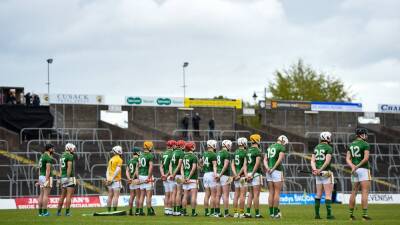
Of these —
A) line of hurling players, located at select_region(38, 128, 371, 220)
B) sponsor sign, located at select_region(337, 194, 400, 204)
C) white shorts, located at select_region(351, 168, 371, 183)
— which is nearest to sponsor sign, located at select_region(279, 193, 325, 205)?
sponsor sign, located at select_region(337, 194, 400, 204)

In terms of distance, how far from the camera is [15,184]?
47156 millimetres

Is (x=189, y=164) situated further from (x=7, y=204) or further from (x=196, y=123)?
(x=196, y=123)

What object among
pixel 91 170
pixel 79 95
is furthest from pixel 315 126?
pixel 91 170

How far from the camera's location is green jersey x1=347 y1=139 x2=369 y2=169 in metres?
25.8

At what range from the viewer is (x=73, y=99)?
64.4 meters

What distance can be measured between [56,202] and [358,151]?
2117cm

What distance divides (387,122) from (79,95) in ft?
96.1

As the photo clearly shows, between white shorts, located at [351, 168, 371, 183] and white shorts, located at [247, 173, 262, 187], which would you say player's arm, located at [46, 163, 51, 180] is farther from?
white shorts, located at [351, 168, 371, 183]

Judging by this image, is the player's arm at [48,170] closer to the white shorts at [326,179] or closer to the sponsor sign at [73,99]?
the white shorts at [326,179]

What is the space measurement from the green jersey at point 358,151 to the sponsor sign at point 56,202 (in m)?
20.5

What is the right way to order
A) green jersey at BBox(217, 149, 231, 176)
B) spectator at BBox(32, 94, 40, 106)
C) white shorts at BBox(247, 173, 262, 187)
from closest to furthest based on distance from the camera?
1. white shorts at BBox(247, 173, 262, 187)
2. green jersey at BBox(217, 149, 231, 176)
3. spectator at BBox(32, 94, 40, 106)

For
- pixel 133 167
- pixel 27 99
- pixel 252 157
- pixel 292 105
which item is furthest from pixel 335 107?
pixel 252 157

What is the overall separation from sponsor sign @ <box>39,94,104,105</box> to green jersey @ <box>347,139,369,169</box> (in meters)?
38.8

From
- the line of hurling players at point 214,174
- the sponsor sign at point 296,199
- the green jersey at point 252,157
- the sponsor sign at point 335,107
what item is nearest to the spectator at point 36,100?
the sponsor sign at point 296,199
